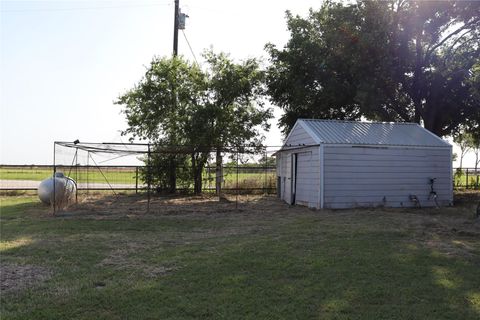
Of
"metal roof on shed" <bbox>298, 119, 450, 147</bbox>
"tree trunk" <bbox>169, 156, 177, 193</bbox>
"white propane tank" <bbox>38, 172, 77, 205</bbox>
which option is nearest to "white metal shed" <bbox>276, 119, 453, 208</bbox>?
"metal roof on shed" <bbox>298, 119, 450, 147</bbox>

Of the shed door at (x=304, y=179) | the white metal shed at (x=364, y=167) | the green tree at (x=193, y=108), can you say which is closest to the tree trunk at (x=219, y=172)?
the green tree at (x=193, y=108)

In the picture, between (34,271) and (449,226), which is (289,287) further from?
(449,226)

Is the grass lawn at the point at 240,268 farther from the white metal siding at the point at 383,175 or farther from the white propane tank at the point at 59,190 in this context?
the white metal siding at the point at 383,175

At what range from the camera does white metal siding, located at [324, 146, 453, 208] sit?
14.5m

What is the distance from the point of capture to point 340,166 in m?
14.5

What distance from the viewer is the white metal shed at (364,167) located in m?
14.5

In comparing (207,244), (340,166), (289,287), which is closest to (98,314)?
(289,287)

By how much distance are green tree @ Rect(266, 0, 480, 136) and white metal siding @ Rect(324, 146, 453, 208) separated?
3.28 m

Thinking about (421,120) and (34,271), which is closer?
(34,271)

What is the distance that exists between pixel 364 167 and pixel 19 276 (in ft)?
37.3

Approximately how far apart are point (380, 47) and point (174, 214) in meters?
10.6

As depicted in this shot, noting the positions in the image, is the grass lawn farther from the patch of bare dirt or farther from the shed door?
the shed door

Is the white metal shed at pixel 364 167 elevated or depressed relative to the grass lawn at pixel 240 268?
elevated

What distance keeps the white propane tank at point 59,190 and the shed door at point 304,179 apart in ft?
25.7
